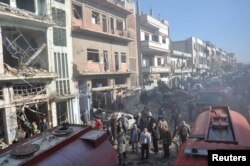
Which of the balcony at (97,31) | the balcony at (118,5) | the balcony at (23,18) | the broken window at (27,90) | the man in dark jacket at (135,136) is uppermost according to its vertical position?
the balcony at (118,5)

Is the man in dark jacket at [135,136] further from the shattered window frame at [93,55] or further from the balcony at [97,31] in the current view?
the shattered window frame at [93,55]

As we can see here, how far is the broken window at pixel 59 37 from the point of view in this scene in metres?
21.6

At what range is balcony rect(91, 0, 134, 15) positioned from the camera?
2881 cm

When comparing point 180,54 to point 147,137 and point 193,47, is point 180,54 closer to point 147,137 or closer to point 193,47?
point 193,47

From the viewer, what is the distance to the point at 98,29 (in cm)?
2841

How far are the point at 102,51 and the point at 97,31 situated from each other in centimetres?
287

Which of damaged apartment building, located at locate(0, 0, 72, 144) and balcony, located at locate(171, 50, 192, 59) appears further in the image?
balcony, located at locate(171, 50, 192, 59)

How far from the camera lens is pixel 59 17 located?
22.2 m

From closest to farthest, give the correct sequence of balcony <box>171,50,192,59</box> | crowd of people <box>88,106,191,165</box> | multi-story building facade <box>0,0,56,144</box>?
crowd of people <box>88,106,191,165</box>
multi-story building facade <box>0,0,56,144</box>
balcony <box>171,50,192,59</box>

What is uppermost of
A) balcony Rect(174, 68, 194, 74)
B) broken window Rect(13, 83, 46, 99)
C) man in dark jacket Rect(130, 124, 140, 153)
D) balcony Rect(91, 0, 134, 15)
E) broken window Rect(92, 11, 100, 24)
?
balcony Rect(91, 0, 134, 15)

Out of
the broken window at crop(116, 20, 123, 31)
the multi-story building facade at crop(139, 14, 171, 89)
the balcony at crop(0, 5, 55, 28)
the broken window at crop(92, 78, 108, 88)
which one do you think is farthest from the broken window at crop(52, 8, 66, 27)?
the multi-story building facade at crop(139, 14, 171, 89)

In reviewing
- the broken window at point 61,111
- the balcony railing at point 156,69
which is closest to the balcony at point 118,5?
the balcony railing at point 156,69

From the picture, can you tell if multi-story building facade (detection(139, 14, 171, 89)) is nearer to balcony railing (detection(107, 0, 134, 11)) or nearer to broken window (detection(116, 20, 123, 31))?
balcony railing (detection(107, 0, 134, 11))

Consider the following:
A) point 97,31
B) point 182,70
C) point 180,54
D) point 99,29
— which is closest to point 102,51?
point 99,29
